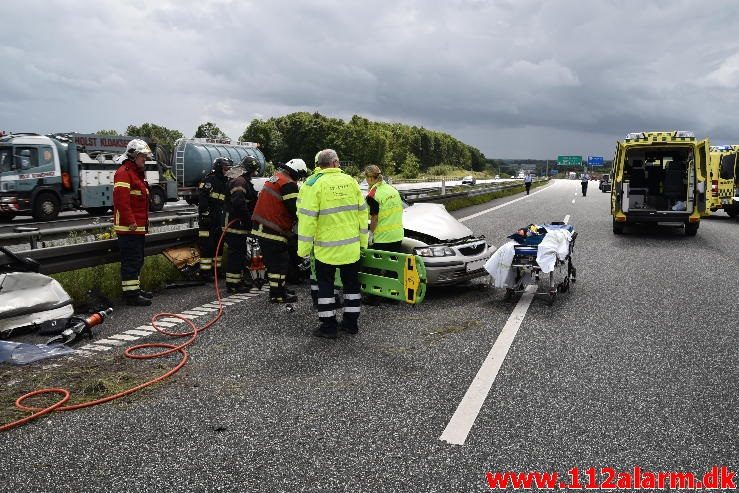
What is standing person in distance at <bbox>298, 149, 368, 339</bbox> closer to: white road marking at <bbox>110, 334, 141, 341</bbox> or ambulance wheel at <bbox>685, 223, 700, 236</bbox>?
white road marking at <bbox>110, 334, 141, 341</bbox>

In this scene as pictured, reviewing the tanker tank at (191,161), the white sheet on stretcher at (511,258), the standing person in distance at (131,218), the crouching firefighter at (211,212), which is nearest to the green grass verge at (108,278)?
the standing person in distance at (131,218)

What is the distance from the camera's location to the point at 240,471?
9.86 ft

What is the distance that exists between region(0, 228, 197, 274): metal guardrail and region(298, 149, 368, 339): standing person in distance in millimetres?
3019


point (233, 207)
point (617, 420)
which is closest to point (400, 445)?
point (617, 420)

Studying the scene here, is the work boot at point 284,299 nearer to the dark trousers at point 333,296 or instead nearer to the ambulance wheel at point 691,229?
the dark trousers at point 333,296

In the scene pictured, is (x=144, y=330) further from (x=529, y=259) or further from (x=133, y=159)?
(x=529, y=259)

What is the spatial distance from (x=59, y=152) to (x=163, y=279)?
13818mm

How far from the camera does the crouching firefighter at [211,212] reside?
8195mm

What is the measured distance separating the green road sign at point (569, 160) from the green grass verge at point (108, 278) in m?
118

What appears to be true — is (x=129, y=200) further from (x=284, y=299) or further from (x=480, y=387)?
(x=480, y=387)

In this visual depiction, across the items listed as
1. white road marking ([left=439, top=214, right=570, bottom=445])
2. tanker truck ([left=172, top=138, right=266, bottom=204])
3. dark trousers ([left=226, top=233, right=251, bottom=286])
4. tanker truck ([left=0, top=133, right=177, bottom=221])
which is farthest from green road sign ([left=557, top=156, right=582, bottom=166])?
white road marking ([left=439, top=214, right=570, bottom=445])

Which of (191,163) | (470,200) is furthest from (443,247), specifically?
(191,163)

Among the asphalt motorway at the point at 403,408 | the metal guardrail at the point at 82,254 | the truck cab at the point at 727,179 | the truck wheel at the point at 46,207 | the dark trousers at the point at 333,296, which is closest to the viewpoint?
the asphalt motorway at the point at 403,408

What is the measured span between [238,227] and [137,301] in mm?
1648
